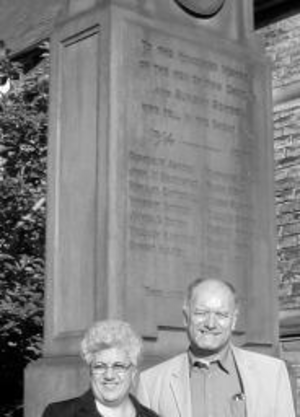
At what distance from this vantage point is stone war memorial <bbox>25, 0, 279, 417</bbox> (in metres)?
6.02

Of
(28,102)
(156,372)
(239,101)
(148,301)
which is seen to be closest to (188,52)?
(239,101)

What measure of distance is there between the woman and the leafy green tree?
23.2ft

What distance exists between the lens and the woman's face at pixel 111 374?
3566mm

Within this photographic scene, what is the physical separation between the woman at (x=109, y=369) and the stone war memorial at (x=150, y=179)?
2070mm

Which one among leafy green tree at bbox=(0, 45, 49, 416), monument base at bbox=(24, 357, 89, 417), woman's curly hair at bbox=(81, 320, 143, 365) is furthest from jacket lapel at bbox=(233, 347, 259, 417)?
leafy green tree at bbox=(0, 45, 49, 416)

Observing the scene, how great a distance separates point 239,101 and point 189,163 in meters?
0.73

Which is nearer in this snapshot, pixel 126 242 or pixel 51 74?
pixel 126 242

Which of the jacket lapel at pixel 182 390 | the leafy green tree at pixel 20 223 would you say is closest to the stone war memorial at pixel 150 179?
the jacket lapel at pixel 182 390

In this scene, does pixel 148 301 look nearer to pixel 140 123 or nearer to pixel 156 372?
pixel 140 123

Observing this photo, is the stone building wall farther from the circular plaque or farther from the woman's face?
the woman's face

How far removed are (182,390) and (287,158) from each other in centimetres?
1008

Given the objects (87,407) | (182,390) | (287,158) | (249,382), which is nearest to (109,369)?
(87,407)

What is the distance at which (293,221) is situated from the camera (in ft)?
43.9

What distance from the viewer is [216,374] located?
385 centimetres
